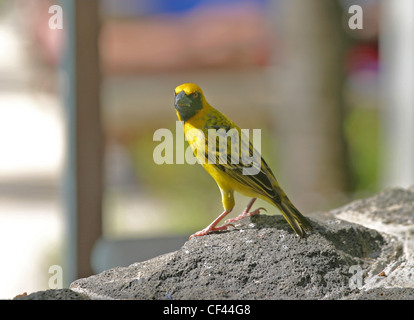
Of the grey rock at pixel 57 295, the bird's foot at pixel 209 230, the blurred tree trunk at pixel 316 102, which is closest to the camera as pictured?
the grey rock at pixel 57 295

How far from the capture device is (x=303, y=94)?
7.32 meters

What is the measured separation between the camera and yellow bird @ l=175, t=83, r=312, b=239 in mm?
2553

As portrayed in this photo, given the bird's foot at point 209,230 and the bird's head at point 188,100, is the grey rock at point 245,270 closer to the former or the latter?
the bird's foot at point 209,230

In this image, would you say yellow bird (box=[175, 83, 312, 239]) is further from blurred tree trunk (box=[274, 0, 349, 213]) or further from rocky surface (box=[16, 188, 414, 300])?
blurred tree trunk (box=[274, 0, 349, 213])

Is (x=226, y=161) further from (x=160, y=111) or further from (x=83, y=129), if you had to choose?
(x=160, y=111)

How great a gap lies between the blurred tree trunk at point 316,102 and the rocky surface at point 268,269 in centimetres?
434

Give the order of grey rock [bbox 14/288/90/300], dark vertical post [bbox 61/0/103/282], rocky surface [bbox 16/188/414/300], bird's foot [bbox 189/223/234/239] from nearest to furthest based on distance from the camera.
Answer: grey rock [bbox 14/288/90/300] → rocky surface [bbox 16/188/414/300] → bird's foot [bbox 189/223/234/239] → dark vertical post [bbox 61/0/103/282]

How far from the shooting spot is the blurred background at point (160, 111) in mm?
4547

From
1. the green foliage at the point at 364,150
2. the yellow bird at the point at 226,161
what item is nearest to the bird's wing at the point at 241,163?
the yellow bird at the point at 226,161

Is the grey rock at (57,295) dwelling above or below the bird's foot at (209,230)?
below

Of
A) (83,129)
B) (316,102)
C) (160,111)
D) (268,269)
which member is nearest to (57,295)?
(268,269)

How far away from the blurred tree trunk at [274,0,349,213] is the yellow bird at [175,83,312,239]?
4.59 m

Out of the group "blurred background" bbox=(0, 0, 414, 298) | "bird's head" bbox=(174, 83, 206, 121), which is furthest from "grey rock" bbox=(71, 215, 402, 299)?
"blurred background" bbox=(0, 0, 414, 298)

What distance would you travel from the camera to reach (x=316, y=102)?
7289mm
